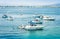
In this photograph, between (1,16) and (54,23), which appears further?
(1,16)

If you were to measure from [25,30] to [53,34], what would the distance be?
92cm

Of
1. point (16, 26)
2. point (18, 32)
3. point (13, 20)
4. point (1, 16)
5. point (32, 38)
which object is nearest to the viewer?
point (32, 38)

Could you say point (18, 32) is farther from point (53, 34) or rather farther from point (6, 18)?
point (6, 18)

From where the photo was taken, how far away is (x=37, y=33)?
628 centimetres

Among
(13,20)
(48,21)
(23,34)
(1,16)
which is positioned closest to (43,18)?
(48,21)

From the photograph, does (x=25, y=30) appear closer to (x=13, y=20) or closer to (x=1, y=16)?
(x=13, y=20)

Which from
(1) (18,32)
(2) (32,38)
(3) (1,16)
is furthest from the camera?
(3) (1,16)

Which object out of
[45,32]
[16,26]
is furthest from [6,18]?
[45,32]

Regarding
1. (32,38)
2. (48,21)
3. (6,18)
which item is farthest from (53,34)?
(6,18)

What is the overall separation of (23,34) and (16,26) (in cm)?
104

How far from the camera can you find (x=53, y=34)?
6258mm

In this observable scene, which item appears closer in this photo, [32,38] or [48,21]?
[32,38]

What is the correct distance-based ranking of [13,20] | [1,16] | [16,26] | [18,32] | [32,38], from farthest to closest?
[1,16] → [13,20] → [16,26] → [18,32] → [32,38]

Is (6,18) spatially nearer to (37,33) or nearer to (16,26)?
(16,26)
